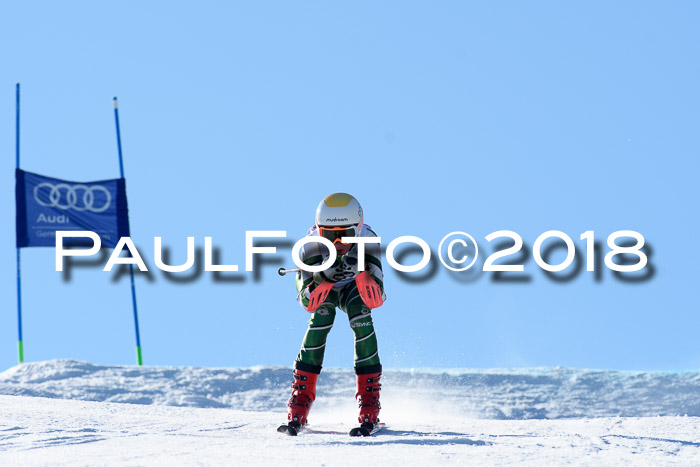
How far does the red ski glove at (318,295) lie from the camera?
5.86 m

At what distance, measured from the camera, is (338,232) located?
5969 mm

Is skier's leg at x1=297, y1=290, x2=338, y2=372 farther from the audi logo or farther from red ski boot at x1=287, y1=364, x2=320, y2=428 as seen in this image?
the audi logo

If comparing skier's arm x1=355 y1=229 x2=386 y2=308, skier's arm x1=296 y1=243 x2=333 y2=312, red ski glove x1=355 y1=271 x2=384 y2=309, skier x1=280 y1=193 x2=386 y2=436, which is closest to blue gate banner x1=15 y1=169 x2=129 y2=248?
skier's arm x1=296 y1=243 x2=333 y2=312

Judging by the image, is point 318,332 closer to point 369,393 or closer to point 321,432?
point 369,393

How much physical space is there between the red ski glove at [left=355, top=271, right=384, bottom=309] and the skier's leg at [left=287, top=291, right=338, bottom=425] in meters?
0.25

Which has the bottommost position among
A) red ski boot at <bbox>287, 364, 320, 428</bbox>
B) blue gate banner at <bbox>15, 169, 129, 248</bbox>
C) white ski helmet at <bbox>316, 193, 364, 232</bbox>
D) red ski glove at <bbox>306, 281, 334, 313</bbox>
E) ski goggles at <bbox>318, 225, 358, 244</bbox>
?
red ski boot at <bbox>287, 364, 320, 428</bbox>

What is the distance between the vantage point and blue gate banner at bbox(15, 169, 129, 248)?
16094mm

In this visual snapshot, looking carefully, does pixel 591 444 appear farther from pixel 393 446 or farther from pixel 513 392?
pixel 513 392

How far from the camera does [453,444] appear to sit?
512 centimetres

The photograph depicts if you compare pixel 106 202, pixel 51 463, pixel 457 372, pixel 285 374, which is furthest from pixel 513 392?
pixel 51 463

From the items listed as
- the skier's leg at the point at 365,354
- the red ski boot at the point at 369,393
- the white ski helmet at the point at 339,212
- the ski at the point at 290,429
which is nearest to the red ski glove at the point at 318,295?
the skier's leg at the point at 365,354

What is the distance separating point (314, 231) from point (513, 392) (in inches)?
327

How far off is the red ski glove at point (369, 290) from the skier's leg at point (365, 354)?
2.6 inches

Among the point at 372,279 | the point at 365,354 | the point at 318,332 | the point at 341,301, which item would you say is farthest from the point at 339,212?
the point at 365,354
